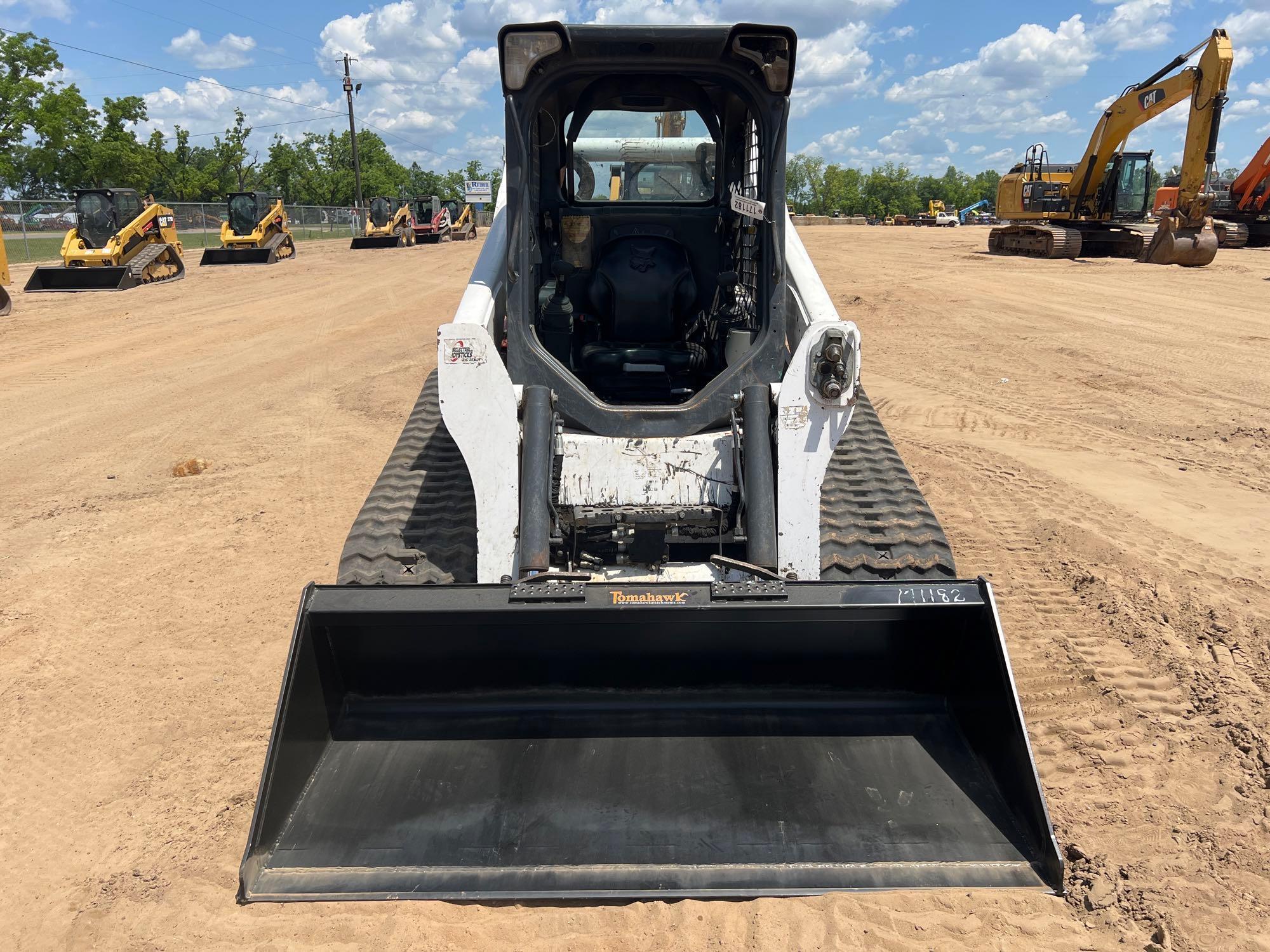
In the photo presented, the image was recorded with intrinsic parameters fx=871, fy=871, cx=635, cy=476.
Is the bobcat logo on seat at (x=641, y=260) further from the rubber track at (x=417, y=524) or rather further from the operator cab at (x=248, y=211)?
the operator cab at (x=248, y=211)

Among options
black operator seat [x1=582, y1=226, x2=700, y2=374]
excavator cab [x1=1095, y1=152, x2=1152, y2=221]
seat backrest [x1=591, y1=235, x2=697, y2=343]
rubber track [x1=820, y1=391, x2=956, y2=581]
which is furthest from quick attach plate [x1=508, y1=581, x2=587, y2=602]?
excavator cab [x1=1095, y1=152, x2=1152, y2=221]

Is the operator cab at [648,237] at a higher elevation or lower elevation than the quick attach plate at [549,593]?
higher

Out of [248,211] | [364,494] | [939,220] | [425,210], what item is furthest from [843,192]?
[364,494]

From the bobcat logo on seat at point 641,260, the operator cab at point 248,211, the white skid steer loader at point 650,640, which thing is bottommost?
the white skid steer loader at point 650,640

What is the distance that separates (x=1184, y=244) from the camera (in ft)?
64.8

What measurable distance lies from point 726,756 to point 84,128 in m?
49.7

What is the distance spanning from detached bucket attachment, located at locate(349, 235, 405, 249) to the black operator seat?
100 feet

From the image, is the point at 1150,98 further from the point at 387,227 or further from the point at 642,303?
the point at 387,227

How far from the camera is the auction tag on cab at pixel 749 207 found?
3.89 metres

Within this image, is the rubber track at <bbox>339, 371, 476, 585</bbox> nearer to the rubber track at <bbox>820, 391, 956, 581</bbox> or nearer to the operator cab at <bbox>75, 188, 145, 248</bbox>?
the rubber track at <bbox>820, 391, 956, 581</bbox>

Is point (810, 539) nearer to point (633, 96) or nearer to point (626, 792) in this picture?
point (626, 792)

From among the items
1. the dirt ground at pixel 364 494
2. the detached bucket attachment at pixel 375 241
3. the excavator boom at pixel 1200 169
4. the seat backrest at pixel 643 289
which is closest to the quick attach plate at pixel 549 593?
the dirt ground at pixel 364 494

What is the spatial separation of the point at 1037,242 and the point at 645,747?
24.7m

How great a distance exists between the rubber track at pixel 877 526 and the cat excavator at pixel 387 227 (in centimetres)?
3164
